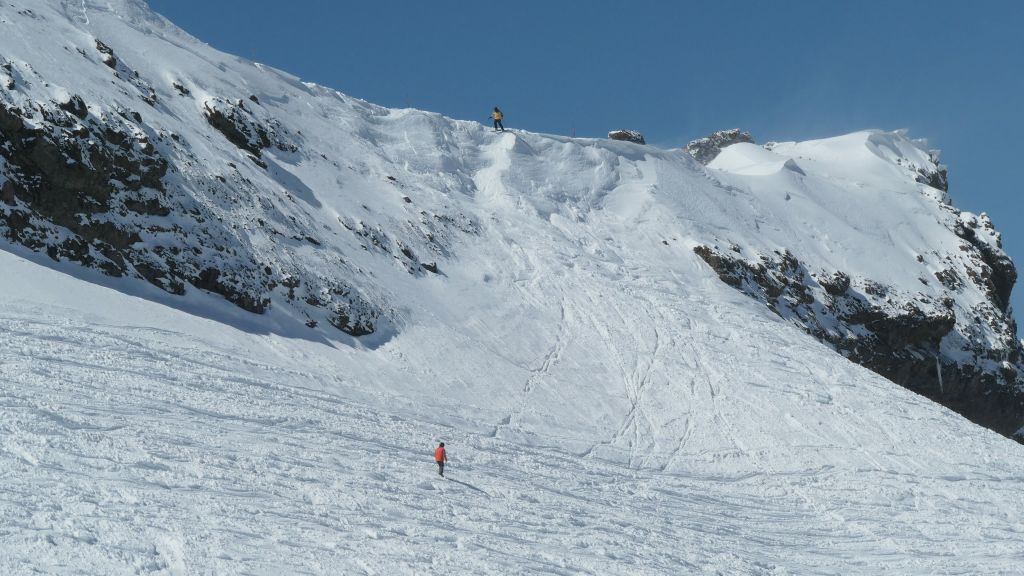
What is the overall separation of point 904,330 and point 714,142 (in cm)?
3956

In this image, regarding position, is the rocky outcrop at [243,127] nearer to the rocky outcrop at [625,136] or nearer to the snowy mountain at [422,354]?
the snowy mountain at [422,354]

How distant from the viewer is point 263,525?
1469 cm

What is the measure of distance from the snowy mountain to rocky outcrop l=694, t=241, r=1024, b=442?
22 cm

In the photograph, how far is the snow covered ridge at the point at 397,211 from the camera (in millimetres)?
28609

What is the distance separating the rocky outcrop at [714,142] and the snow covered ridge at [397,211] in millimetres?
13770

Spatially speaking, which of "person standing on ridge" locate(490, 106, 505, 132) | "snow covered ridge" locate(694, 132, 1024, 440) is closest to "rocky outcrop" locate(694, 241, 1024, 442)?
"snow covered ridge" locate(694, 132, 1024, 440)

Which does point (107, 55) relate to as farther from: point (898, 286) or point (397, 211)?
point (898, 286)

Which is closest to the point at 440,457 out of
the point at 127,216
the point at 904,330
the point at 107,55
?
the point at 127,216

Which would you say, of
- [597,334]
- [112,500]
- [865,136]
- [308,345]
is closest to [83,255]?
[308,345]

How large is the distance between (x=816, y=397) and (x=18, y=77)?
98.8 feet

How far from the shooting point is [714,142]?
8500cm

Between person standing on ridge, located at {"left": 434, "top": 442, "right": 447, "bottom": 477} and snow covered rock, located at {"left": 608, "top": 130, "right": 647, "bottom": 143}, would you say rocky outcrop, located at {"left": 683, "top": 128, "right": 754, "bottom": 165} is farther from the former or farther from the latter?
person standing on ridge, located at {"left": 434, "top": 442, "right": 447, "bottom": 477}

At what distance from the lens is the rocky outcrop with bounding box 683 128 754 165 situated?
8362 centimetres

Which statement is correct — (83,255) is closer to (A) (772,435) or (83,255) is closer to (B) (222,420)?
(B) (222,420)
